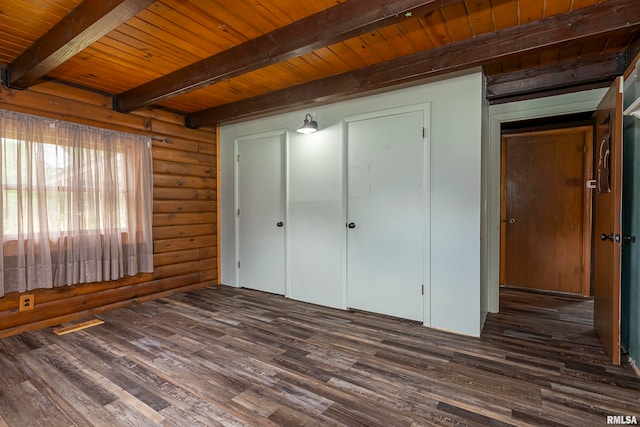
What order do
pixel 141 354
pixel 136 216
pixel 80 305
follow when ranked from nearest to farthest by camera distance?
pixel 141 354 < pixel 80 305 < pixel 136 216

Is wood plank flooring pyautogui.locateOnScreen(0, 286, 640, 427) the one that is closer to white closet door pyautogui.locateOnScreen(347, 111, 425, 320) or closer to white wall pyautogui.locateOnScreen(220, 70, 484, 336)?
white closet door pyautogui.locateOnScreen(347, 111, 425, 320)

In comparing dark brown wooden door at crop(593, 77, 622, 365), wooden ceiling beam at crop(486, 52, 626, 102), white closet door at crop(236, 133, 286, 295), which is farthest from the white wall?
dark brown wooden door at crop(593, 77, 622, 365)

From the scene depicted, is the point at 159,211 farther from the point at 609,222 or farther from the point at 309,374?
the point at 609,222

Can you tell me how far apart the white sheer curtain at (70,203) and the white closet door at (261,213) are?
3.79 feet

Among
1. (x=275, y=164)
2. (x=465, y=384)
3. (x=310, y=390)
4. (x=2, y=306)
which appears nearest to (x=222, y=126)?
(x=275, y=164)

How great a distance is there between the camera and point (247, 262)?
4324 millimetres

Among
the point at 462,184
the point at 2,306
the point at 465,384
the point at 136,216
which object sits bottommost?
the point at 465,384

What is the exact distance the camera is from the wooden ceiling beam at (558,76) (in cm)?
267

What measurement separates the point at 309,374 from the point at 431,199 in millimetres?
1854

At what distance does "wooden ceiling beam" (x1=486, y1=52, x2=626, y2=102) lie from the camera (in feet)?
8.76

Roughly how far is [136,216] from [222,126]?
1777 millimetres

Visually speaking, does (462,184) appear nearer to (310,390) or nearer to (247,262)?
(310,390)

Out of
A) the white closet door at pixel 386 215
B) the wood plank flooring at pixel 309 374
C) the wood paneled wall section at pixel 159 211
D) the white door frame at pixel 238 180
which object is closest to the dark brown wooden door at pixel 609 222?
the wood plank flooring at pixel 309 374

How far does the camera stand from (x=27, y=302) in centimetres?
282
